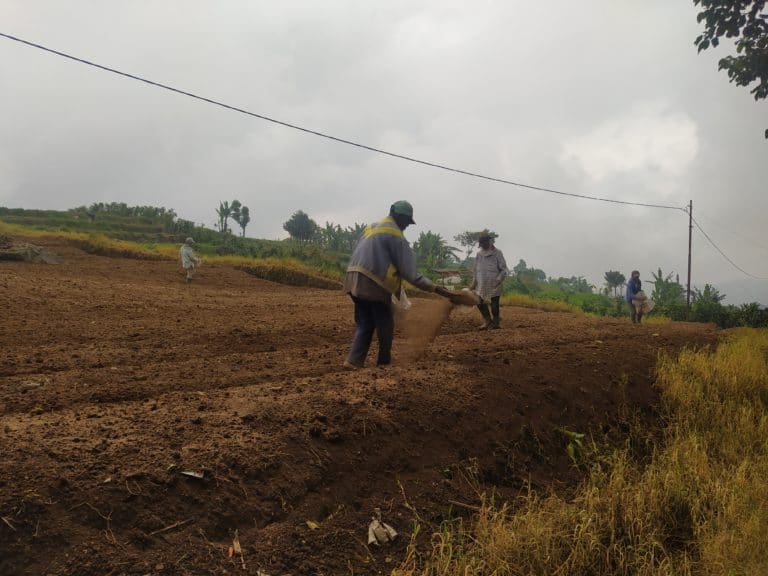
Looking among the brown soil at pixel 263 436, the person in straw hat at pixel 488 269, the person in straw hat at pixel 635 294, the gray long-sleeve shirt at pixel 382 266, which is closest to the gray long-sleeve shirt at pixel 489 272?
the person in straw hat at pixel 488 269

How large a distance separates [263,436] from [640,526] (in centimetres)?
262

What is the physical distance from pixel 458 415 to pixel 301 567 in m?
2.23

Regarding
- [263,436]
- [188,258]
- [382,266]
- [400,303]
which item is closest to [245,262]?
[188,258]

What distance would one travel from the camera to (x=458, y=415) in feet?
16.0

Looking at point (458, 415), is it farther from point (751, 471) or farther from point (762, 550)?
point (751, 471)

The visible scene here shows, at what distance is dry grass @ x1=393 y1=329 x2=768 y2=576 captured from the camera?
11.0ft

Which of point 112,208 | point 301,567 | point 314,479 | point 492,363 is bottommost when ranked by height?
point 301,567

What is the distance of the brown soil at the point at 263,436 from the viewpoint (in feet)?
9.43

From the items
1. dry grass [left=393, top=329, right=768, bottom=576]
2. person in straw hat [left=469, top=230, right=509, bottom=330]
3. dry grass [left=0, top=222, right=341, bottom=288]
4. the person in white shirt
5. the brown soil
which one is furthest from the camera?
dry grass [left=0, top=222, right=341, bottom=288]

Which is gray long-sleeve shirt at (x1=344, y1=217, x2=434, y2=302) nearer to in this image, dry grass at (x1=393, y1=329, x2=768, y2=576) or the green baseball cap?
the green baseball cap

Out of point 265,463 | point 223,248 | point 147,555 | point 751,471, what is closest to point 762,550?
point 751,471

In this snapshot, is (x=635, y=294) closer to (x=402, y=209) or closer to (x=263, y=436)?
(x=402, y=209)

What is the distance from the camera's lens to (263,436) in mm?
3732

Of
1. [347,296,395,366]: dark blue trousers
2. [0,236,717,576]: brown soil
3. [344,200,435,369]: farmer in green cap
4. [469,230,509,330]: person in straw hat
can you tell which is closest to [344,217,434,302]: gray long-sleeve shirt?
[344,200,435,369]: farmer in green cap
